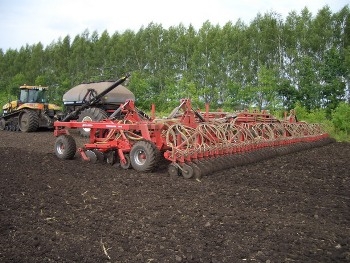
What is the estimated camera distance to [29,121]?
15.7 m

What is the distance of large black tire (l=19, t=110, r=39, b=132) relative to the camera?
51.5 feet

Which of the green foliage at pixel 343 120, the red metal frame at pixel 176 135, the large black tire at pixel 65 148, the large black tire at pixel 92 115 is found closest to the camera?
the red metal frame at pixel 176 135

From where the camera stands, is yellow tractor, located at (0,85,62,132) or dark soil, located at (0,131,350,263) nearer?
dark soil, located at (0,131,350,263)

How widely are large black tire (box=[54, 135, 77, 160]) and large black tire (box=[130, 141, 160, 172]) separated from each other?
1.85 m

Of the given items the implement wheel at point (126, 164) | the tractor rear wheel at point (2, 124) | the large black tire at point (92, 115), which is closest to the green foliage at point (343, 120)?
the large black tire at point (92, 115)

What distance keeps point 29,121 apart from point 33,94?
157cm

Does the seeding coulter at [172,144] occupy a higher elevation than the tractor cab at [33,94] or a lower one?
lower

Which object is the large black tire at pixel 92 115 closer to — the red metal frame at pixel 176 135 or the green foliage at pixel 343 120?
the red metal frame at pixel 176 135

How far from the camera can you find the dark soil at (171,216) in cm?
322

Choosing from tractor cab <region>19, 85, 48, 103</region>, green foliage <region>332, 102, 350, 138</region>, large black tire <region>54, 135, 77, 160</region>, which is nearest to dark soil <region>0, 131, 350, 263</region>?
large black tire <region>54, 135, 77, 160</region>

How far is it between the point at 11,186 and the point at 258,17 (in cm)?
2978

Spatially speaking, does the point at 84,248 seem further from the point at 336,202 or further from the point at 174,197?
the point at 336,202

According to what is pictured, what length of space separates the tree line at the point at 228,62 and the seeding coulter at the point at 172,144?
11.5m

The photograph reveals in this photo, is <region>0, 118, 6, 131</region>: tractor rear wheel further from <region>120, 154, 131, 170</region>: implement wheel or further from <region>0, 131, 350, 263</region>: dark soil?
<region>120, 154, 131, 170</region>: implement wheel
